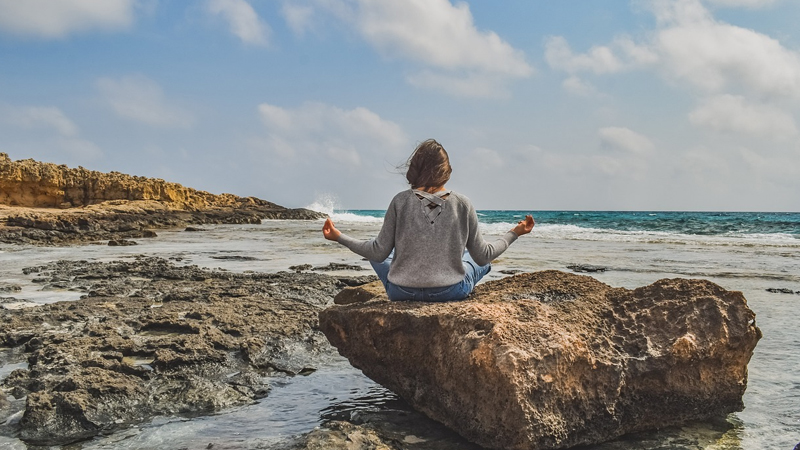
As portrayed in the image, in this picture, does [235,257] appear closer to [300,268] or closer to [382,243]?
[300,268]

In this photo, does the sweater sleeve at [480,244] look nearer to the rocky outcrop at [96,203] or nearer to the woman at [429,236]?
the woman at [429,236]

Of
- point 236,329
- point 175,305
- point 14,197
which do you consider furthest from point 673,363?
point 14,197

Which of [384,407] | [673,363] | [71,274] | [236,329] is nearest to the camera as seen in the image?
[673,363]

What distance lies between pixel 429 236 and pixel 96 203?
124ft

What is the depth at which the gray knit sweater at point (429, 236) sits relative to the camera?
386 centimetres

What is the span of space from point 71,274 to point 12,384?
235 inches

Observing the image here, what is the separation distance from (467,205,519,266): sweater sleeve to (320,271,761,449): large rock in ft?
0.88

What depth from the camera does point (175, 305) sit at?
6500mm

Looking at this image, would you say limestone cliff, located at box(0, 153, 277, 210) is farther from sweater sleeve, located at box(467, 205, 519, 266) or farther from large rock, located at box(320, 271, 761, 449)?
large rock, located at box(320, 271, 761, 449)

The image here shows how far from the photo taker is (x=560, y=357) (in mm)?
3207

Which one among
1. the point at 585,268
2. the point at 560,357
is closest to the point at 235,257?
the point at 585,268

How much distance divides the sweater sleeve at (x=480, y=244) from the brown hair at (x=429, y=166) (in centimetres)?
29

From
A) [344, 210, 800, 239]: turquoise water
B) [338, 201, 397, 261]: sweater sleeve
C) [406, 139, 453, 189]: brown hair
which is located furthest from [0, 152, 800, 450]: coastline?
[344, 210, 800, 239]: turquoise water

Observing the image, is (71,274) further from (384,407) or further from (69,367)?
(384,407)
